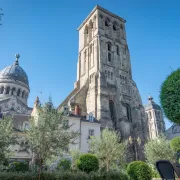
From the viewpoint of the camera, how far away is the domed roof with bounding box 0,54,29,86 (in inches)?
1954

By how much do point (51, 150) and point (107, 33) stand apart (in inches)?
1427

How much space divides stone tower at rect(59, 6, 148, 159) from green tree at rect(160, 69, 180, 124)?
18.5 m

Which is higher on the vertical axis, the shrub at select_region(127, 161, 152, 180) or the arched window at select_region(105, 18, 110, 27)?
the arched window at select_region(105, 18, 110, 27)

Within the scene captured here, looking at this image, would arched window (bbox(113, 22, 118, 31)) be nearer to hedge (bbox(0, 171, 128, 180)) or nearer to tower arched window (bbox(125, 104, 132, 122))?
tower arched window (bbox(125, 104, 132, 122))

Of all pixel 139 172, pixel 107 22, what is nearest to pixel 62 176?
pixel 139 172

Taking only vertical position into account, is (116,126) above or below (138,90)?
below

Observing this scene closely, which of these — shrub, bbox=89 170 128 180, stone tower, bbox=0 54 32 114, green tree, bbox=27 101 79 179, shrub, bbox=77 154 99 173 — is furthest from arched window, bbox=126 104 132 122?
green tree, bbox=27 101 79 179

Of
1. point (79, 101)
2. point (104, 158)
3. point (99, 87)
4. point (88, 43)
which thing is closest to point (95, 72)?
point (99, 87)

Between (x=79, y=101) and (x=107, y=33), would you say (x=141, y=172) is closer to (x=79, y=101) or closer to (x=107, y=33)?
(x=79, y=101)

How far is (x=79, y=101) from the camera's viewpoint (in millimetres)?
36062

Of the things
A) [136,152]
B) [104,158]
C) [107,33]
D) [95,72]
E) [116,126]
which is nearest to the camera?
[104,158]

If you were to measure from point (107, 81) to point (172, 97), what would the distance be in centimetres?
2593

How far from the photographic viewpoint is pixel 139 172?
14961 millimetres

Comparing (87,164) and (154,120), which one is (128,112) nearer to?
(87,164)
